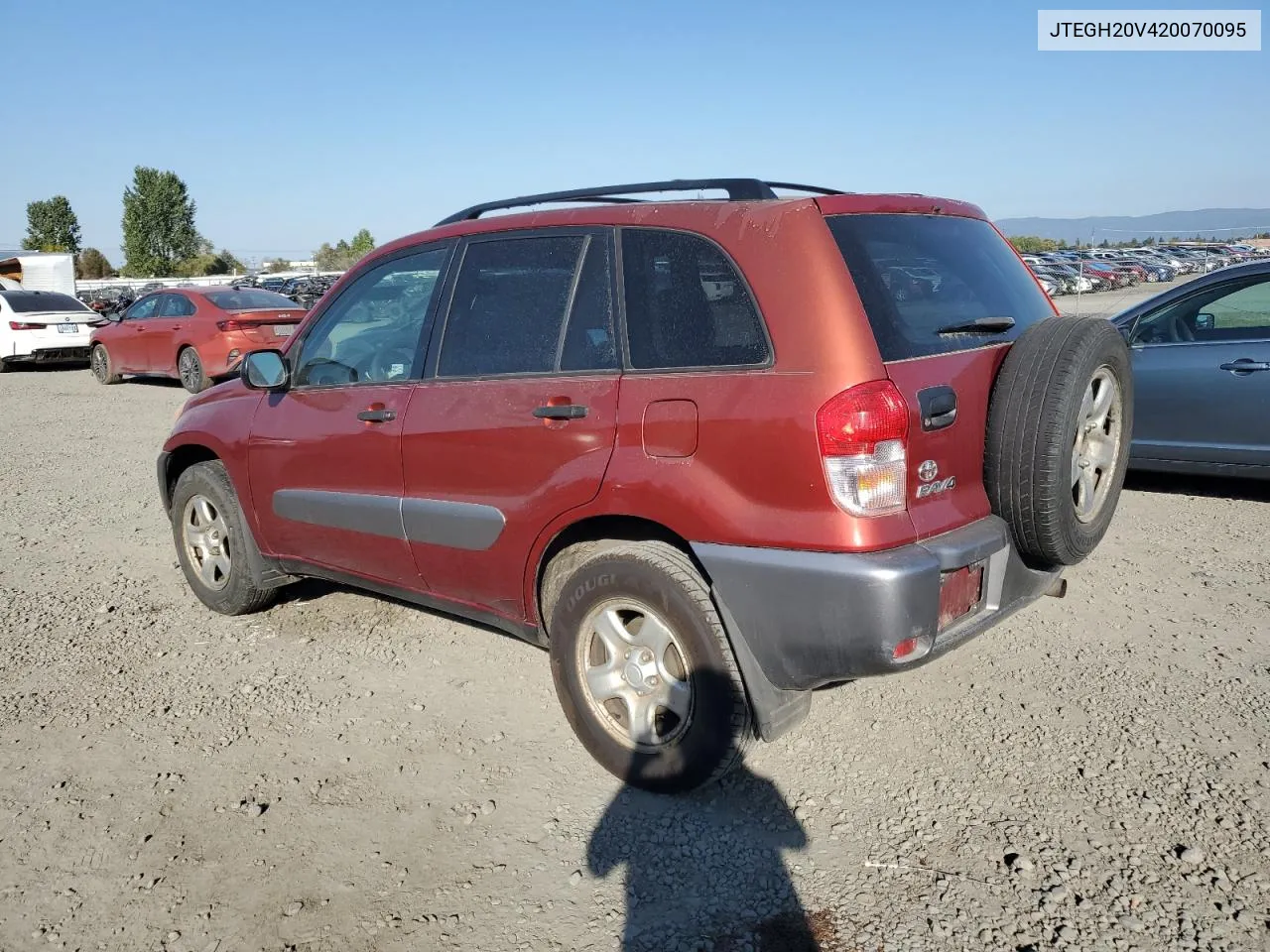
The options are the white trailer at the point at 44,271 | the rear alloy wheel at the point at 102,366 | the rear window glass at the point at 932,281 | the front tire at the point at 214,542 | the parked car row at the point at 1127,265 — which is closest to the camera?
the rear window glass at the point at 932,281

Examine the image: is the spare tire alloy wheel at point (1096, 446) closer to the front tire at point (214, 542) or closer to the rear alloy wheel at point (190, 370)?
the front tire at point (214, 542)

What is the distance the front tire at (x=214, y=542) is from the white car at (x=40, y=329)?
49.4 feet

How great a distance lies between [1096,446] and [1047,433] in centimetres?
58

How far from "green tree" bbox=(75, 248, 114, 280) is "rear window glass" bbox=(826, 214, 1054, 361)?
9277cm

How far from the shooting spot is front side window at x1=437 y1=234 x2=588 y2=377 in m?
3.43

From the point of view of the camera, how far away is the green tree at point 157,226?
8925 cm

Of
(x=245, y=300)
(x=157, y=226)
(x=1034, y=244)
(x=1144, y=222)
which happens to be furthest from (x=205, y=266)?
(x=1144, y=222)

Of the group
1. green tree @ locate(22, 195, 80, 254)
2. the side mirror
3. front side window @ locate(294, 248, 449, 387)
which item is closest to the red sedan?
the side mirror

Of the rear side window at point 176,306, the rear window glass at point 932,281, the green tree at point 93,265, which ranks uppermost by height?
the green tree at point 93,265

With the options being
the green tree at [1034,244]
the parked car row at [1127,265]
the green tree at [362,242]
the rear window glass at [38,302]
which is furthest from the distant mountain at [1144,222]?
the rear window glass at [38,302]

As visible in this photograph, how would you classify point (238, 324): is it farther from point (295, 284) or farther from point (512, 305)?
point (295, 284)

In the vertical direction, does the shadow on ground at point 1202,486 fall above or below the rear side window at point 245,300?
below

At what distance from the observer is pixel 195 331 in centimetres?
1416

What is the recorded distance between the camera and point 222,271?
88.5m
